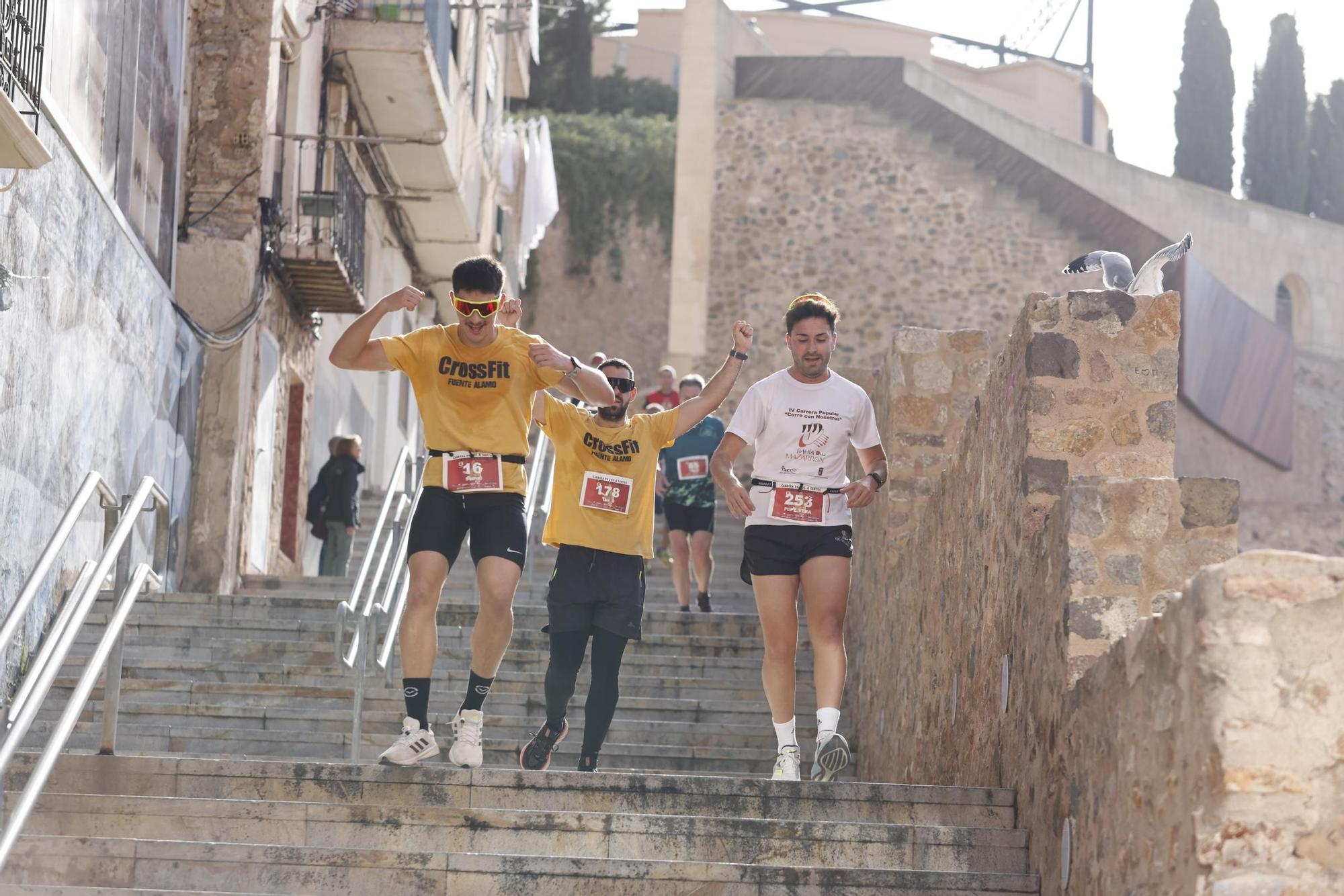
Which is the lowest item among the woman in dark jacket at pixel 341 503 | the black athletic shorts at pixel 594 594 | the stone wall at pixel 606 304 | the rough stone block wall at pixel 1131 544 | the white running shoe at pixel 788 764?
the stone wall at pixel 606 304

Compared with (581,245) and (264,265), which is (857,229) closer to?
(581,245)

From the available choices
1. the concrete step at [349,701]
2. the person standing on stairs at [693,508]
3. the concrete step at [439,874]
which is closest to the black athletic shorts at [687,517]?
the person standing on stairs at [693,508]

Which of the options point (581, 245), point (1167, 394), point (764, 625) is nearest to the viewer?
point (1167, 394)

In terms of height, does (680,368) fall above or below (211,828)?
below

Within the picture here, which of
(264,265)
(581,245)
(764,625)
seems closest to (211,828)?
(764,625)

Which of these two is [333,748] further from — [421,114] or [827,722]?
[421,114]

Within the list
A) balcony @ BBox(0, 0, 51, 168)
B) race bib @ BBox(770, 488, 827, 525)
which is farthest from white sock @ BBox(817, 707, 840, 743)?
balcony @ BBox(0, 0, 51, 168)

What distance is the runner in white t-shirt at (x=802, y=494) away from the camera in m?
6.98

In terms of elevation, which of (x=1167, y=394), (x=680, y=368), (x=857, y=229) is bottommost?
(x=680, y=368)

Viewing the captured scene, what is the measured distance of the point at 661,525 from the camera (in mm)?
16625

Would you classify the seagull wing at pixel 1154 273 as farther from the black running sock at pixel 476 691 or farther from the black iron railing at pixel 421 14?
the black iron railing at pixel 421 14

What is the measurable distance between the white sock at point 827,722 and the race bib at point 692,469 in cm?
516

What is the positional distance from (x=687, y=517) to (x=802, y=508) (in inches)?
197

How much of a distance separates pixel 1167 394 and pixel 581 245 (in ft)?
93.3
